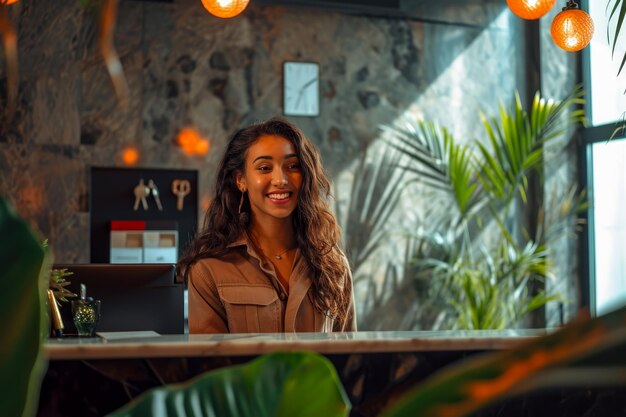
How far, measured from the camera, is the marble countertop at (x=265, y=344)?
1751 mm

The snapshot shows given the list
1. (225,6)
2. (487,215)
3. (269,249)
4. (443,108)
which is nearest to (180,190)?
(443,108)

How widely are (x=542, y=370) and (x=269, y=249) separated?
2.69 meters

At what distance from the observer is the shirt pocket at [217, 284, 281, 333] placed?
277 cm

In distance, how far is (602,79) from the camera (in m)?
7.07

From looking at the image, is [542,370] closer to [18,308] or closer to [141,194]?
[18,308]

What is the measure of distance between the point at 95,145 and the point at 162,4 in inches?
47.9

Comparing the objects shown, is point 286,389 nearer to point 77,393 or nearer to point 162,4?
point 77,393

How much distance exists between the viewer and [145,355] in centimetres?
177

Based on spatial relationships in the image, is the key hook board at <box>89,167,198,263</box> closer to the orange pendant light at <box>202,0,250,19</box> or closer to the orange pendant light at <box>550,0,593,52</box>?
the orange pendant light at <box>202,0,250,19</box>

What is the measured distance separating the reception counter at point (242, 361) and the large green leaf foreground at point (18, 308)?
1308 mm

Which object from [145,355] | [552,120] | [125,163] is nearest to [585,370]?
[145,355]

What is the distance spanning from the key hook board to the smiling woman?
11.2ft

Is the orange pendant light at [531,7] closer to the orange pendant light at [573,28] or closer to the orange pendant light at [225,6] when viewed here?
the orange pendant light at [573,28]

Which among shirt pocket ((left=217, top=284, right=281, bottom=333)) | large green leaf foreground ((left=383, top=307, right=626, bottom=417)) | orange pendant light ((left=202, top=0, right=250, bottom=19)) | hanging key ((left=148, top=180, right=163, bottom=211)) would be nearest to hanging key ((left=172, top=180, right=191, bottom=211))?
hanging key ((left=148, top=180, right=163, bottom=211))
